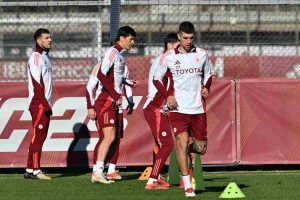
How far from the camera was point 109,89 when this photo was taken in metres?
12.1

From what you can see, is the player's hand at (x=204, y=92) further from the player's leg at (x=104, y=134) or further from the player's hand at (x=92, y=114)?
the player's hand at (x=92, y=114)

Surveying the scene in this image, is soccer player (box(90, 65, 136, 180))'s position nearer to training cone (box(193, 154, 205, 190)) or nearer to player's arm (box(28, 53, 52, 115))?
player's arm (box(28, 53, 52, 115))

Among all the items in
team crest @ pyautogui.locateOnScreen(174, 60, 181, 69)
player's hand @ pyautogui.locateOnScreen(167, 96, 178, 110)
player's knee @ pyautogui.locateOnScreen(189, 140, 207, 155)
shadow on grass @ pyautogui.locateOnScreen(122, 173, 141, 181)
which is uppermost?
team crest @ pyautogui.locateOnScreen(174, 60, 181, 69)

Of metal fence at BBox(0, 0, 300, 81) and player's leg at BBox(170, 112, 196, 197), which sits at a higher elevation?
metal fence at BBox(0, 0, 300, 81)

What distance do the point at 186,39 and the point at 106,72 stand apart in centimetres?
221

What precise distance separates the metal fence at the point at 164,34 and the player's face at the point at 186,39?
4974mm

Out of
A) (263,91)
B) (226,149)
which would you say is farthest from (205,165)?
(263,91)

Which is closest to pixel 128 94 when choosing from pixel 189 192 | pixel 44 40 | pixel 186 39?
pixel 44 40

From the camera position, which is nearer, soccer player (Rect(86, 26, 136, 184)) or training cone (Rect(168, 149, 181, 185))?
training cone (Rect(168, 149, 181, 185))

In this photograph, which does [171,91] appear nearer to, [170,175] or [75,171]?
[170,175]

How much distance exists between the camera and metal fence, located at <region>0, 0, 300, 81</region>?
16.0 metres

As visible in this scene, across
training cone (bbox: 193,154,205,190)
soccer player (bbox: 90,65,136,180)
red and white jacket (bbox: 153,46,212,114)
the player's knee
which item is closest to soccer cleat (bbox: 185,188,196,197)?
the player's knee

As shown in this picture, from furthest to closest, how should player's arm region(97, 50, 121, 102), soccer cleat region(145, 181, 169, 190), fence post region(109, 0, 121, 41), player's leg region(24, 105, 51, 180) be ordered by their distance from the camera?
fence post region(109, 0, 121, 41), player's leg region(24, 105, 51, 180), player's arm region(97, 50, 121, 102), soccer cleat region(145, 181, 169, 190)

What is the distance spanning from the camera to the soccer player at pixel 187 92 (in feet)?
34.0
